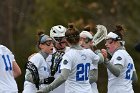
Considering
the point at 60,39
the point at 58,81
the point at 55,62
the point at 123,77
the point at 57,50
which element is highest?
the point at 60,39

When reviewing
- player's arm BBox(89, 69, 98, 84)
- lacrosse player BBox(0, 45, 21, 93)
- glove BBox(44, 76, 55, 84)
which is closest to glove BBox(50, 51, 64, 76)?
glove BBox(44, 76, 55, 84)

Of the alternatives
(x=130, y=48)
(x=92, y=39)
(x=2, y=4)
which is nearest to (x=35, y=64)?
(x=92, y=39)

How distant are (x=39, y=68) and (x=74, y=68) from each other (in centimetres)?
115

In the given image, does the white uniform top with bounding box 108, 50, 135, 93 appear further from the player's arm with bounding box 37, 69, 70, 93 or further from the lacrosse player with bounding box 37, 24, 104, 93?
the player's arm with bounding box 37, 69, 70, 93

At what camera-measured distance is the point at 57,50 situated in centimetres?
1462

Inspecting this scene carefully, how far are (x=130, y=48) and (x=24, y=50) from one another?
315 cm

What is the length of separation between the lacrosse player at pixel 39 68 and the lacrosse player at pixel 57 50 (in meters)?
0.10

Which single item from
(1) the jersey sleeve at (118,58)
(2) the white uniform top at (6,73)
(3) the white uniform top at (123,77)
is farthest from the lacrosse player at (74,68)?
(3) the white uniform top at (123,77)

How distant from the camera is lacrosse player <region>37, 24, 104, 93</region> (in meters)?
13.2

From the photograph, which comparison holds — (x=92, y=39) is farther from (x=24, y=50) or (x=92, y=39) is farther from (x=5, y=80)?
(x=24, y=50)

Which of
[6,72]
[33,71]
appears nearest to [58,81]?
[6,72]

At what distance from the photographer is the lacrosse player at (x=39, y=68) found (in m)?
14.3

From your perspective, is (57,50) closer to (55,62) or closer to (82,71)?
(55,62)

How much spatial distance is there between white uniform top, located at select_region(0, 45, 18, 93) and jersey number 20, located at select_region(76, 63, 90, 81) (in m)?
1.05
